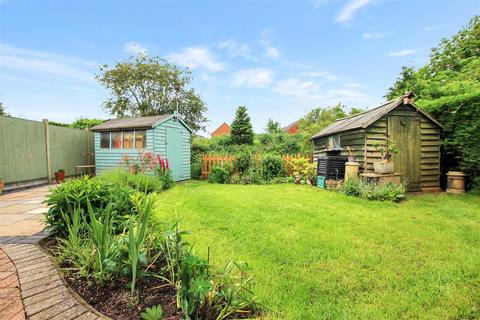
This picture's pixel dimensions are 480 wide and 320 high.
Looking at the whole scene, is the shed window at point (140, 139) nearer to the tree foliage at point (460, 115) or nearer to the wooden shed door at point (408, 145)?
the wooden shed door at point (408, 145)

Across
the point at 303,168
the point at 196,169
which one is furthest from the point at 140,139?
the point at 303,168

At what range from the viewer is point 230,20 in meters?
8.50

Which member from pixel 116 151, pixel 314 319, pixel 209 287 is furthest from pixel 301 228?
pixel 116 151

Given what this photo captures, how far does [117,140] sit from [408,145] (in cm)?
1090

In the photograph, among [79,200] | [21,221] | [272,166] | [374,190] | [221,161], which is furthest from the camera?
[221,161]

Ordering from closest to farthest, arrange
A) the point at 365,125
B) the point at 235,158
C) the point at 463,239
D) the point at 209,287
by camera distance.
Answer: the point at 209,287 → the point at 463,239 → the point at 365,125 → the point at 235,158

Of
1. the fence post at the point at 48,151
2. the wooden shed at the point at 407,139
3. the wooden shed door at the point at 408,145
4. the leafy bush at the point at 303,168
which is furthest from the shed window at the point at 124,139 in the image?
the wooden shed door at the point at 408,145

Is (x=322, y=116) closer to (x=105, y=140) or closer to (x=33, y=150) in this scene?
(x=105, y=140)

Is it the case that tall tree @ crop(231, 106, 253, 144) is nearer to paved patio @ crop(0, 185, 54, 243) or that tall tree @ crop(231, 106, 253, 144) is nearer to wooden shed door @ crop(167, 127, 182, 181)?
wooden shed door @ crop(167, 127, 182, 181)

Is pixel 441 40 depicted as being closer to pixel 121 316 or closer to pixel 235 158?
pixel 235 158

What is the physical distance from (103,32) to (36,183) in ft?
21.0

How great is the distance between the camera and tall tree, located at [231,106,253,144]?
1817 centimetres

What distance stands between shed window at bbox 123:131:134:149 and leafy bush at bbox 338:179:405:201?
8.33 m

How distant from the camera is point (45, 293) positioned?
1464 mm
